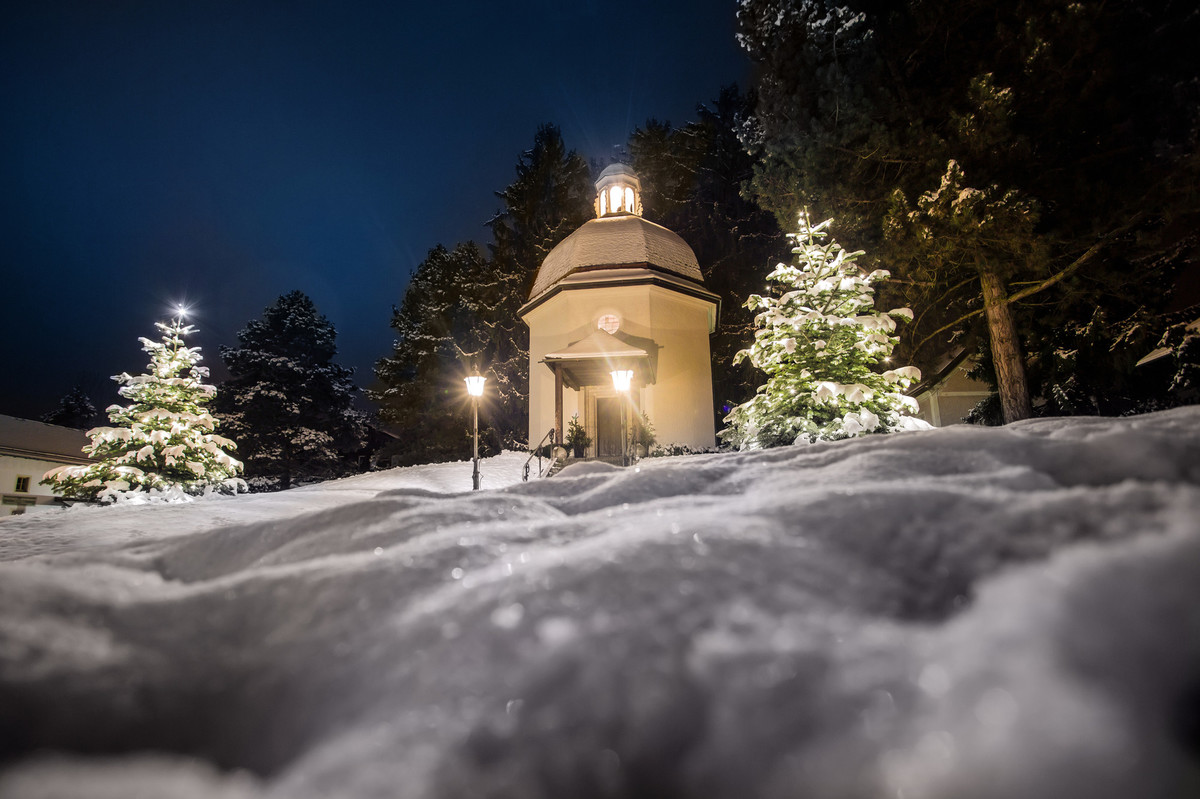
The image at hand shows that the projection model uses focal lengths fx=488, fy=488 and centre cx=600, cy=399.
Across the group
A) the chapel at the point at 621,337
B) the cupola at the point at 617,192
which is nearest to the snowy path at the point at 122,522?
the chapel at the point at 621,337

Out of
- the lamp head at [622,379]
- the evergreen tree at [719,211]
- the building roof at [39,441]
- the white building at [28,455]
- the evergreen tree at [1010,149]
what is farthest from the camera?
the evergreen tree at [719,211]

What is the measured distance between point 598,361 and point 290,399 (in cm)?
1866

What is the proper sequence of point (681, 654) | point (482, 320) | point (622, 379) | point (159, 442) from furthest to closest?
point (482, 320)
point (622, 379)
point (159, 442)
point (681, 654)

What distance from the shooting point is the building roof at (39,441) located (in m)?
17.3

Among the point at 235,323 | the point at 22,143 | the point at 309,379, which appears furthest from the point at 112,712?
the point at 22,143

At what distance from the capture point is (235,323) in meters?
93.6

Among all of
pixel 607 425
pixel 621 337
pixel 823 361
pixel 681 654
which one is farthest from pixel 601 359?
pixel 681 654

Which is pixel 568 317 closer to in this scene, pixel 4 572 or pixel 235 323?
pixel 4 572

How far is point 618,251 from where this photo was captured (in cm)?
1655

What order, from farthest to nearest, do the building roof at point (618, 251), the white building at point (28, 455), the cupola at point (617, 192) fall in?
the cupola at point (617, 192) < the white building at point (28, 455) < the building roof at point (618, 251)

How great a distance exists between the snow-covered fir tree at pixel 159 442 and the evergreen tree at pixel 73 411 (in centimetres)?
3113

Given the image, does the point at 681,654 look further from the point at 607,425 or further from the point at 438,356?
the point at 438,356

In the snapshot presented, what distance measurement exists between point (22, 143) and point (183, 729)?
125m

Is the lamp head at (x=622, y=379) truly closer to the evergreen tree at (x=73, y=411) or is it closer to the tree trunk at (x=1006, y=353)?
the tree trunk at (x=1006, y=353)
